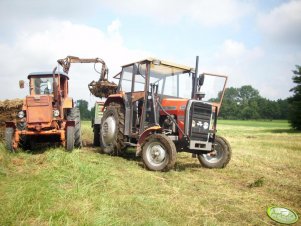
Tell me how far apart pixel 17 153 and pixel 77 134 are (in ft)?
5.77

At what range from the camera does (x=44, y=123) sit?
27.7 feet

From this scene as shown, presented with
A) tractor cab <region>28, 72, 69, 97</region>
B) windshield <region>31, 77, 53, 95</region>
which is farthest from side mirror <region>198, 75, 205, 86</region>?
windshield <region>31, 77, 53, 95</region>

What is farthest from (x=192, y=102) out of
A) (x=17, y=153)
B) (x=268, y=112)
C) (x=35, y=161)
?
(x=268, y=112)

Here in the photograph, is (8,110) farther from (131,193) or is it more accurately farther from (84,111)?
(84,111)

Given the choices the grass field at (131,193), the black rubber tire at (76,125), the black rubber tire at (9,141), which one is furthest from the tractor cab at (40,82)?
the grass field at (131,193)

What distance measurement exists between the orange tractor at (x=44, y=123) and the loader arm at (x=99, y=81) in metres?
2.54

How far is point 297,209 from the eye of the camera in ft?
15.4

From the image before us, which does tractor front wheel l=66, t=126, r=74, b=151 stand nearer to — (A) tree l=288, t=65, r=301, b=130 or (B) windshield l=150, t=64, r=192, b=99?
(B) windshield l=150, t=64, r=192, b=99

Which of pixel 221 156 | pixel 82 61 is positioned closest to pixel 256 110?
pixel 82 61

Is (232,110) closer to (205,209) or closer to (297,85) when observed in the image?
(297,85)

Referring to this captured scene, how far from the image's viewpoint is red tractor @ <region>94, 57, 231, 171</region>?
718cm

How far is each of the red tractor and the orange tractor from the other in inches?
41.0

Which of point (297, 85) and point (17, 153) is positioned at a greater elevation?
point (297, 85)

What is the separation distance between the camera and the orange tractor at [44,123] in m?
8.24
